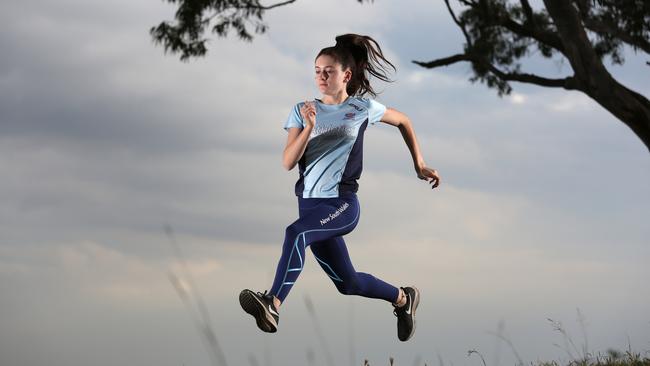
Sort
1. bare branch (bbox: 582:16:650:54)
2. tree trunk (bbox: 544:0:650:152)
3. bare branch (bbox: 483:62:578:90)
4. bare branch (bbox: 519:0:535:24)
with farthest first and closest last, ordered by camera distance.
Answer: bare branch (bbox: 519:0:535:24), bare branch (bbox: 582:16:650:54), bare branch (bbox: 483:62:578:90), tree trunk (bbox: 544:0:650:152)

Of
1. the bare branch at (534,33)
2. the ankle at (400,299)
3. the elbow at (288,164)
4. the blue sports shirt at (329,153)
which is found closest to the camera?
the elbow at (288,164)

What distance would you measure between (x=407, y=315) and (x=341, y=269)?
96 centimetres

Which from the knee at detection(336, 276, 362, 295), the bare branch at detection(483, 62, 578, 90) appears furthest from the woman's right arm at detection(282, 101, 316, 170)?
the bare branch at detection(483, 62, 578, 90)

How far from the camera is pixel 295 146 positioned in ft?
18.2

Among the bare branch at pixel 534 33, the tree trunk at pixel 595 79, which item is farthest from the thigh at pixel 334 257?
the bare branch at pixel 534 33

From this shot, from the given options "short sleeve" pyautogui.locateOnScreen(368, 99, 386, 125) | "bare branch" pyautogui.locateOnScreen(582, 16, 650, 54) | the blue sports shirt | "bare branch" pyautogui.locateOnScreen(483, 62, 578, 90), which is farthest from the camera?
"bare branch" pyautogui.locateOnScreen(582, 16, 650, 54)

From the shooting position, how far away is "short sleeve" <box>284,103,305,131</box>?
5773 mm

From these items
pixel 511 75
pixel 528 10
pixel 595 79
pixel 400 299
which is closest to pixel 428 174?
pixel 400 299

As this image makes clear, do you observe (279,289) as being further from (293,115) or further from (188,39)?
(188,39)

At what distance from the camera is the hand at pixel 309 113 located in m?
5.55

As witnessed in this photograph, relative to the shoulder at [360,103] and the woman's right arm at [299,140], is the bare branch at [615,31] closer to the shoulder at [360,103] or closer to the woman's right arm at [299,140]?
the shoulder at [360,103]

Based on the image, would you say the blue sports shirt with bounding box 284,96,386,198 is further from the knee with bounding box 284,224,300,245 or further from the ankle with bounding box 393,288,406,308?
the ankle with bounding box 393,288,406,308

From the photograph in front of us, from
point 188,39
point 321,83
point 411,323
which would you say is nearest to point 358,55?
point 321,83

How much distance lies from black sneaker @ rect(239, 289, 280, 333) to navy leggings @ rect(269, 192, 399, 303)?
→ 159mm
